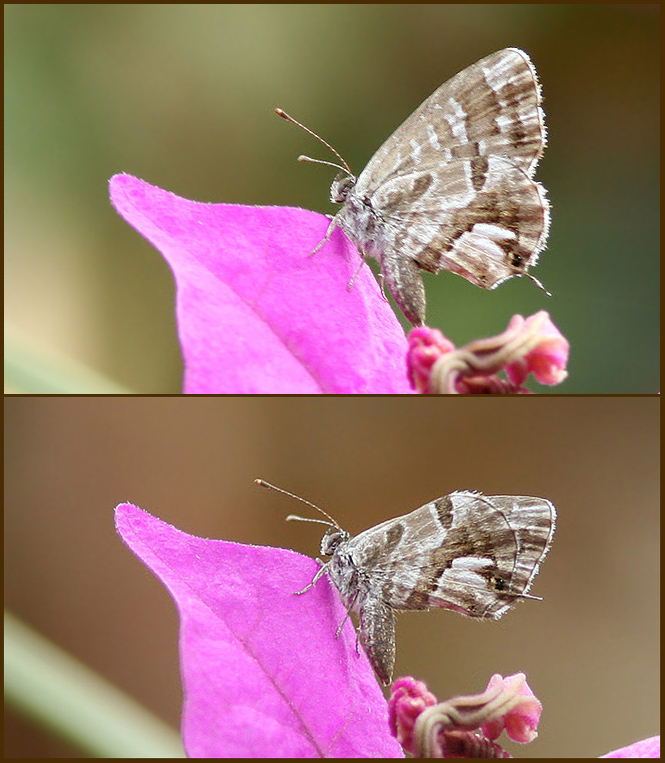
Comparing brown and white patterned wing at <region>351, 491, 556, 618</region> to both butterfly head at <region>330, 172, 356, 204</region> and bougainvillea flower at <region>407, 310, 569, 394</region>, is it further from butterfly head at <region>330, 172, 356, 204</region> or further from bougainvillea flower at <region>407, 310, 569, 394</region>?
butterfly head at <region>330, 172, 356, 204</region>

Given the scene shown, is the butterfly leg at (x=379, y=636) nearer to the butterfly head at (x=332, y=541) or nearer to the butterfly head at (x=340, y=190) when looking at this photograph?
the butterfly head at (x=332, y=541)

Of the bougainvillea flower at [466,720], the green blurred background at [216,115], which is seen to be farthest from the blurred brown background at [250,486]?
the bougainvillea flower at [466,720]

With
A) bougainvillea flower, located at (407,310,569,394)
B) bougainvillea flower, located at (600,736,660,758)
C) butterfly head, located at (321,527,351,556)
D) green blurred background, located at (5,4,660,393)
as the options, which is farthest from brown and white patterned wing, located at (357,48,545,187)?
green blurred background, located at (5,4,660,393)

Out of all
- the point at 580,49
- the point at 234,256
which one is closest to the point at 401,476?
the point at 234,256

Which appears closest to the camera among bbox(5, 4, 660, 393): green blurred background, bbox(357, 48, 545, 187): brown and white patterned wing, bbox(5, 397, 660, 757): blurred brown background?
bbox(357, 48, 545, 187): brown and white patterned wing

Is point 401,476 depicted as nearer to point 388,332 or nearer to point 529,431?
point 529,431

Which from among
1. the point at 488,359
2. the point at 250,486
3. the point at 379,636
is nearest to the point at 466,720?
the point at 379,636

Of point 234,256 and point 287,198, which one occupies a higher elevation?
point 287,198

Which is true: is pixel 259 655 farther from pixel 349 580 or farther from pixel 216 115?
pixel 216 115
